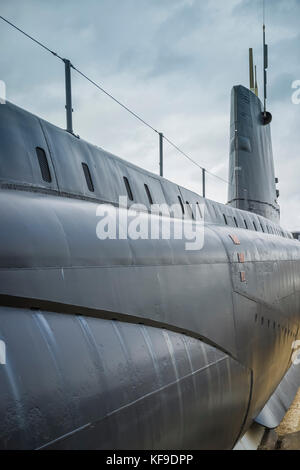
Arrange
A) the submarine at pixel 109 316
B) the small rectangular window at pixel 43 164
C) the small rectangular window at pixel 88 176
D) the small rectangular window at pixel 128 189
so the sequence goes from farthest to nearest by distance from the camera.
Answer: the small rectangular window at pixel 128 189
the small rectangular window at pixel 88 176
the small rectangular window at pixel 43 164
the submarine at pixel 109 316

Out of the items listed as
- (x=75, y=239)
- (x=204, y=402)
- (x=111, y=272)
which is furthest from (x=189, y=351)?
(x=75, y=239)

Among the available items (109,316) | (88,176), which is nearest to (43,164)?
(88,176)

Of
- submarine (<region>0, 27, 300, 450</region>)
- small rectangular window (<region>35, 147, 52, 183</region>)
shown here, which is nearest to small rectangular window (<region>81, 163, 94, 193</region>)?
submarine (<region>0, 27, 300, 450</region>)

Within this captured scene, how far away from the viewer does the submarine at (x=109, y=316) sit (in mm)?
1791

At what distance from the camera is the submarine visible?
1791 mm

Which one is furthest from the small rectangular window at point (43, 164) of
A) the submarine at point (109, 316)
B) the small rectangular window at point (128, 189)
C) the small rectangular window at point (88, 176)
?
the small rectangular window at point (128, 189)

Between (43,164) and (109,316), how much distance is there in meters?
1.49

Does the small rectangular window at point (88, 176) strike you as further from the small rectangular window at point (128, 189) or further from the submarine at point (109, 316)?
the small rectangular window at point (128, 189)

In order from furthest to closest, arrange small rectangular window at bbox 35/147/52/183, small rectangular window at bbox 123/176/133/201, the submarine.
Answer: small rectangular window at bbox 123/176/133/201 < small rectangular window at bbox 35/147/52/183 < the submarine

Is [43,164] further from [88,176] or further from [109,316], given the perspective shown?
[109,316]

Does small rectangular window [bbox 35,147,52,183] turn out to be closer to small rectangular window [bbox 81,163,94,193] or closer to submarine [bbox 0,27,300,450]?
submarine [bbox 0,27,300,450]

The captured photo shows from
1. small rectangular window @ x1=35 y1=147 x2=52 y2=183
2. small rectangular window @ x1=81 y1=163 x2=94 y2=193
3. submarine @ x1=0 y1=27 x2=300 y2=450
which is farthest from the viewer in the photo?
small rectangular window @ x1=81 y1=163 x2=94 y2=193

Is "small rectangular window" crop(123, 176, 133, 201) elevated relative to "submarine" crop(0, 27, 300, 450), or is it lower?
elevated

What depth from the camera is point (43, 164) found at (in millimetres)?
3162
